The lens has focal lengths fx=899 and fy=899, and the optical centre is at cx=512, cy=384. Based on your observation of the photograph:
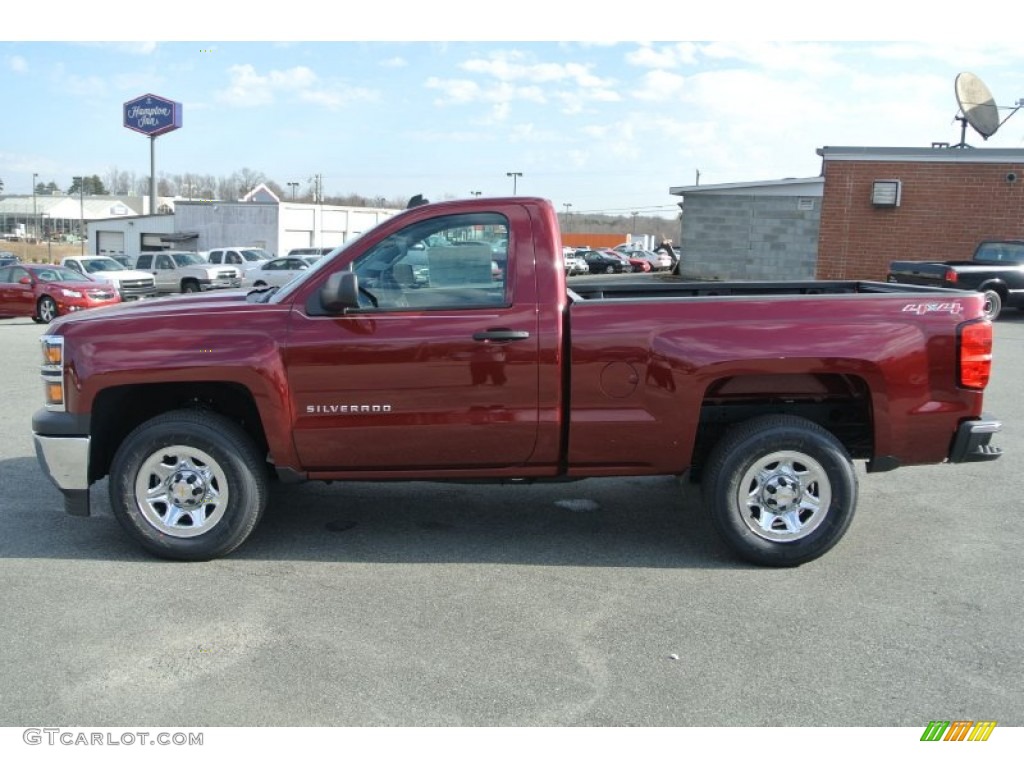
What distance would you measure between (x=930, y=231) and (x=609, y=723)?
24.3 m

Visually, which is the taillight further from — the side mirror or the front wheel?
the front wheel

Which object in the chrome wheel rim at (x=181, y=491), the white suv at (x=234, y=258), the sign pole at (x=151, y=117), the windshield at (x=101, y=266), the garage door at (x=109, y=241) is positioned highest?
the sign pole at (x=151, y=117)

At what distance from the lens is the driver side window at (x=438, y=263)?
16.0 feet

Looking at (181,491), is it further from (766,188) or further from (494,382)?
(766,188)

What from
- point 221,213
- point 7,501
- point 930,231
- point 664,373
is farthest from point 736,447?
point 221,213

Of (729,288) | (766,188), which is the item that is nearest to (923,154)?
(766,188)

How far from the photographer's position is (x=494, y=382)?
15.7 feet

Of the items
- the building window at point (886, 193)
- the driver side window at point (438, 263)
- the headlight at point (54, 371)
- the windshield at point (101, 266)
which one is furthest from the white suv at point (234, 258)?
the driver side window at point (438, 263)

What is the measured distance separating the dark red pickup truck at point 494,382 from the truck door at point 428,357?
1 cm

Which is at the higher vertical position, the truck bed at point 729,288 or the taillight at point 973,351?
the truck bed at point 729,288

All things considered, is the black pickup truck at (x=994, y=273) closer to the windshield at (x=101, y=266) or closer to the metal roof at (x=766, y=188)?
the metal roof at (x=766, y=188)

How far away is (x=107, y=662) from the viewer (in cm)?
383

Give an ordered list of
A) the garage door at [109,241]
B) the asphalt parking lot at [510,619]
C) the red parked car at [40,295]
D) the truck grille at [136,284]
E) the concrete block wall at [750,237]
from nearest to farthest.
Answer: the asphalt parking lot at [510,619] < the red parked car at [40,295] < the concrete block wall at [750,237] < the truck grille at [136,284] < the garage door at [109,241]

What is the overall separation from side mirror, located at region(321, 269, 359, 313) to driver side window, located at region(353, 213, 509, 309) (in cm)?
26
